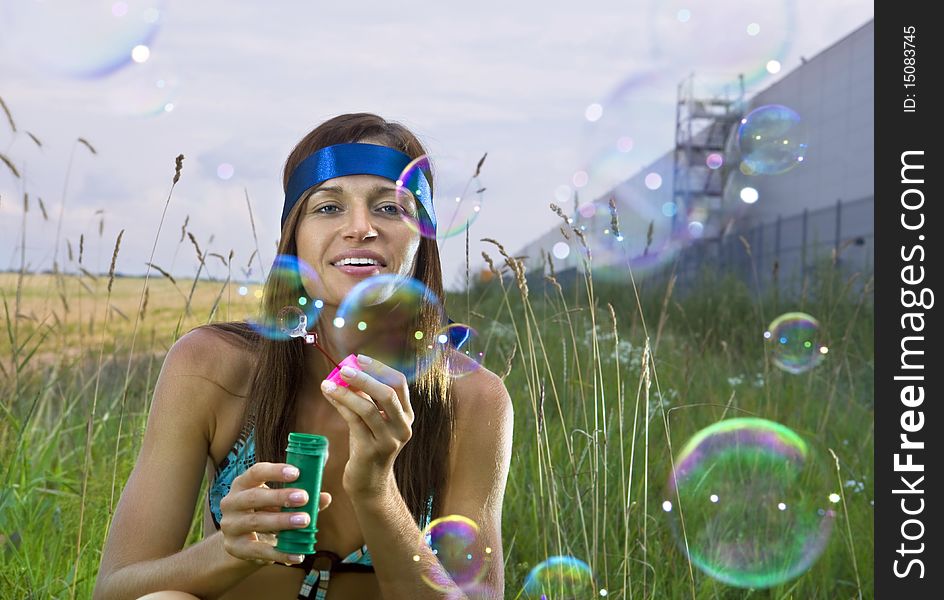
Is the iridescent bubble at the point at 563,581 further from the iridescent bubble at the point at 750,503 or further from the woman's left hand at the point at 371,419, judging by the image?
the woman's left hand at the point at 371,419

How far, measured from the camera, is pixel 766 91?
2330 centimetres

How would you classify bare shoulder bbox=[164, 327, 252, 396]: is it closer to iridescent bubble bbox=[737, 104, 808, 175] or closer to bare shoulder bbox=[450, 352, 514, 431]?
bare shoulder bbox=[450, 352, 514, 431]

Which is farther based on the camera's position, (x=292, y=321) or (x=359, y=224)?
(x=359, y=224)

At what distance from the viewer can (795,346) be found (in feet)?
16.0

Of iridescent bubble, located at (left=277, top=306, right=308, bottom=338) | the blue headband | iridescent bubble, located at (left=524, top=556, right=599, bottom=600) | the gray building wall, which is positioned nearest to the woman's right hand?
iridescent bubble, located at (left=277, top=306, right=308, bottom=338)

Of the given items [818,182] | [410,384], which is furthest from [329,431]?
[818,182]

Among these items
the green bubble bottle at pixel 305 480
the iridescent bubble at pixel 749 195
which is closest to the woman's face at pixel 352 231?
the green bubble bottle at pixel 305 480

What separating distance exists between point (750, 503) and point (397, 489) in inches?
84.0

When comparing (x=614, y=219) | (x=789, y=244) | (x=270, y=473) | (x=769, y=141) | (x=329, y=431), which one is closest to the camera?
(x=270, y=473)

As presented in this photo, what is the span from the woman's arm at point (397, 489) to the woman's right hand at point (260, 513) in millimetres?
128

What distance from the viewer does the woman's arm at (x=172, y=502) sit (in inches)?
71.2

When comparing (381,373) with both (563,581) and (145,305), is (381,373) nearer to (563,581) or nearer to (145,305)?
(563,581)

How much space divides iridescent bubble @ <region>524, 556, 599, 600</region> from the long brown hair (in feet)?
1.63
